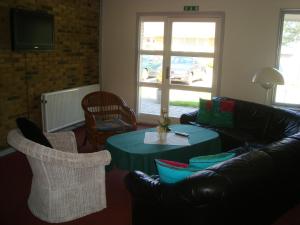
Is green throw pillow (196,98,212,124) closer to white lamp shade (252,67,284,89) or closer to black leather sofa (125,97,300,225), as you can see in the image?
white lamp shade (252,67,284,89)

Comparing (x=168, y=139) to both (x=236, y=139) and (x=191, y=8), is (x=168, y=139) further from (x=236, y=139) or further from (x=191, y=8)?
(x=191, y=8)

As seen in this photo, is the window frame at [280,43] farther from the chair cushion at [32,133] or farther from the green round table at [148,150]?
the chair cushion at [32,133]

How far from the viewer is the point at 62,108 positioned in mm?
5289

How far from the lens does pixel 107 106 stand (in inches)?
191

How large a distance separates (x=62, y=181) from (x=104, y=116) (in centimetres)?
217

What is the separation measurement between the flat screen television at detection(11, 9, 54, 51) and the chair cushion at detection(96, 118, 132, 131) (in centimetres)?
141

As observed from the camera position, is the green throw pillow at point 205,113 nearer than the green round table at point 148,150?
No

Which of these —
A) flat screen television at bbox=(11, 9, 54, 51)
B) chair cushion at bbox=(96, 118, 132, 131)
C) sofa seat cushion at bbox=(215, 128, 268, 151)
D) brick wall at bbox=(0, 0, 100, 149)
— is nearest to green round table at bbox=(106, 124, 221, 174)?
sofa seat cushion at bbox=(215, 128, 268, 151)

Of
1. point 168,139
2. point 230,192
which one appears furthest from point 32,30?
point 230,192

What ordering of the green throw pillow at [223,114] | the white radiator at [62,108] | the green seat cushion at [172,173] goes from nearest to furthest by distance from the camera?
1. the green seat cushion at [172,173]
2. the green throw pillow at [223,114]
3. the white radiator at [62,108]

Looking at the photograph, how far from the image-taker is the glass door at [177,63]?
18.6 feet

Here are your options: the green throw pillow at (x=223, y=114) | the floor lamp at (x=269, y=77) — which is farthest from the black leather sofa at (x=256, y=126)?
the floor lamp at (x=269, y=77)

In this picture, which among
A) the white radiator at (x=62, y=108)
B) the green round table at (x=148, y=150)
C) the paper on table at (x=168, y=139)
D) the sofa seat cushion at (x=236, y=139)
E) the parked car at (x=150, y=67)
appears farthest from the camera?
the parked car at (x=150, y=67)

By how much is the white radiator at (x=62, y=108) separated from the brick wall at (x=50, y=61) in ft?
0.48
